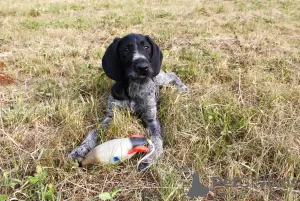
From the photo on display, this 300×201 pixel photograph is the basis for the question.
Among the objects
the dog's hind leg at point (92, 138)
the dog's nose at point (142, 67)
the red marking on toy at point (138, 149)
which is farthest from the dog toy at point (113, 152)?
the dog's nose at point (142, 67)

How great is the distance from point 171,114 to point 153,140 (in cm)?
46

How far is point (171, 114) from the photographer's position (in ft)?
9.93

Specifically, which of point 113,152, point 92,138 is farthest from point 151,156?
point 92,138

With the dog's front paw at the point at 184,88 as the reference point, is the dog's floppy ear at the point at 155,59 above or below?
above

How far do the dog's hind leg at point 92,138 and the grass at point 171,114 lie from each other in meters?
0.10

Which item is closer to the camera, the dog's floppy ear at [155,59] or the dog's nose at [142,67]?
the dog's nose at [142,67]

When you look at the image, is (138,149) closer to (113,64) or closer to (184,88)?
(113,64)

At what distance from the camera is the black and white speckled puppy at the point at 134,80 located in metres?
2.72

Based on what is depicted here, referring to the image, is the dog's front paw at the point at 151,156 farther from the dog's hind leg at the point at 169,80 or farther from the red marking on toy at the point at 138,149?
the dog's hind leg at the point at 169,80

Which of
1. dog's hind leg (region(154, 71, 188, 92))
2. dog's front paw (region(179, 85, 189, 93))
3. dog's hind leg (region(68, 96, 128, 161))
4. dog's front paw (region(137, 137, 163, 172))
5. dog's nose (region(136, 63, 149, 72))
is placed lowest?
dog's front paw (region(137, 137, 163, 172))

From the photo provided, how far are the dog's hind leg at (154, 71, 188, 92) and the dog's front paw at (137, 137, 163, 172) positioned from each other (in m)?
1.23

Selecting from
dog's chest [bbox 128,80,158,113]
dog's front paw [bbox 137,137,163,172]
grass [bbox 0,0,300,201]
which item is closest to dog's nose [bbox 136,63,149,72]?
dog's chest [bbox 128,80,158,113]

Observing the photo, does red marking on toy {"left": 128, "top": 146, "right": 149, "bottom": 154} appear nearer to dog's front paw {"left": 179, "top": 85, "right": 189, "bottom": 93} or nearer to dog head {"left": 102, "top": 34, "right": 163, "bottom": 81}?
dog head {"left": 102, "top": 34, "right": 163, "bottom": 81}

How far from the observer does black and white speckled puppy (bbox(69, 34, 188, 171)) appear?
2721 millimetres
